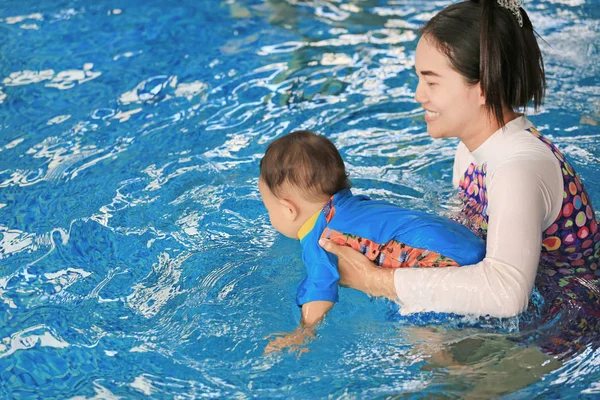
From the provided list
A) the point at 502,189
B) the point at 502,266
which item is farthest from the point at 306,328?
the point at 502,189

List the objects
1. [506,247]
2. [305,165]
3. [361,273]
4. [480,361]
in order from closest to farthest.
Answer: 1. [506,247]
2. [480,361]
3. [361,273]
4. [305,165]

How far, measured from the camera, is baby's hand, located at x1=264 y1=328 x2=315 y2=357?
3.01 meters

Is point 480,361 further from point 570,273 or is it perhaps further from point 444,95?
point 444,95

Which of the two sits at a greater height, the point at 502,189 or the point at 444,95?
the point at 444,95

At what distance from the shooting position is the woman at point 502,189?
2.66 m

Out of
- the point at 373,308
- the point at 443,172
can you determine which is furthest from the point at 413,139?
the point at 373,308

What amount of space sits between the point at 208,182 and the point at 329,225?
1661 mm

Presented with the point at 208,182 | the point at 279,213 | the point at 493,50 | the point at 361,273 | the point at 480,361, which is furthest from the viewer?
the point at 208,182

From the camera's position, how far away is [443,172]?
4.63m

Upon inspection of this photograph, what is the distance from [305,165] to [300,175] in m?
0.05

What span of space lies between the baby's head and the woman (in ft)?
0.73

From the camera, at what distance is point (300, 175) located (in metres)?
3.09

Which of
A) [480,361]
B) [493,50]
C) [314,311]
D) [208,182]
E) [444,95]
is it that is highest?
[493,50]

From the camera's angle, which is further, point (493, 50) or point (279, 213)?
point (279, 213)
